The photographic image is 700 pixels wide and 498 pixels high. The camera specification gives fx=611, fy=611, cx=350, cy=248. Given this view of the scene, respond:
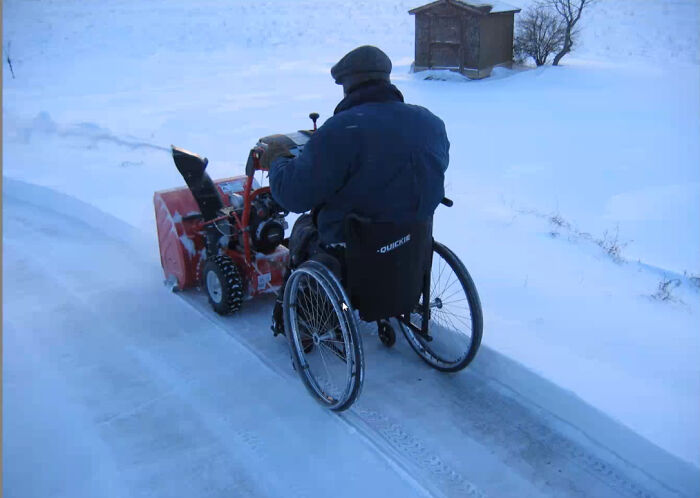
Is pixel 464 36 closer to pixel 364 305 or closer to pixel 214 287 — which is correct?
pixel 214 287

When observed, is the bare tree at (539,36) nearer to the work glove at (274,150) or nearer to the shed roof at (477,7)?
the shed roof at (477,7)

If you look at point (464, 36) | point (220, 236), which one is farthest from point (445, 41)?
point (220, 236)

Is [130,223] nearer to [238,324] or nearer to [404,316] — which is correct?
[238,324]

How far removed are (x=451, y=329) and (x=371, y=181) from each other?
3.84 ft

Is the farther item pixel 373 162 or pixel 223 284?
pixel 223 284

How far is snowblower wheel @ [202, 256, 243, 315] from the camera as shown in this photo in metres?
3.40

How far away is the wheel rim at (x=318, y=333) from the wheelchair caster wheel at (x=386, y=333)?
274 mm

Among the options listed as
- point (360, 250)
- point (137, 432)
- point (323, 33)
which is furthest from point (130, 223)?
point (323, 33)

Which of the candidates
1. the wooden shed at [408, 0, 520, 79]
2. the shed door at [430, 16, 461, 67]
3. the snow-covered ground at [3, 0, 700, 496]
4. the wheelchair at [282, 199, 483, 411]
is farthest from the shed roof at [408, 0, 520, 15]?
the wheelchair at [282, 199, 483, 411]

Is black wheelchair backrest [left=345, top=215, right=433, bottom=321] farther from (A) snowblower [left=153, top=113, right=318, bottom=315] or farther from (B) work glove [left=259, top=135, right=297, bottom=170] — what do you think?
(A) snowblower [left=153, top=113, right=318, bottom=315]

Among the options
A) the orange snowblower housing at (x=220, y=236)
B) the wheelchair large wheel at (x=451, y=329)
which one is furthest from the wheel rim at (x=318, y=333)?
the orange snowblower housing at (x=220, y=236)

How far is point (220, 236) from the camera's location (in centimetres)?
369

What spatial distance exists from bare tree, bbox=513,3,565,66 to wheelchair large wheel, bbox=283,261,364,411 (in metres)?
12.7

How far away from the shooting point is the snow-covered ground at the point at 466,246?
263 cm
